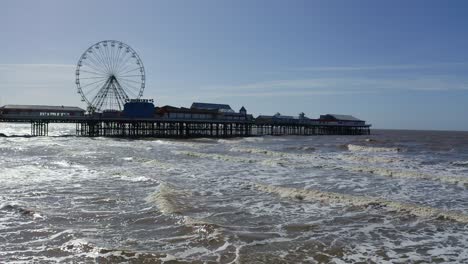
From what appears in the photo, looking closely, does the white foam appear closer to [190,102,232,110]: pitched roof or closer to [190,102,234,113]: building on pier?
[190,102,234,113]: building on pier

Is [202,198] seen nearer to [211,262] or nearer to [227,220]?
[227,220]

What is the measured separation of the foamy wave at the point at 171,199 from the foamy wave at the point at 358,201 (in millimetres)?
2986

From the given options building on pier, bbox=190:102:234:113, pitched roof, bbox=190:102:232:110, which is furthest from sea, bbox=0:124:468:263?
pitched roof, bbox=190:102:232:110

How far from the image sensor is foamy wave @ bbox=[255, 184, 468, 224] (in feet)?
37.3

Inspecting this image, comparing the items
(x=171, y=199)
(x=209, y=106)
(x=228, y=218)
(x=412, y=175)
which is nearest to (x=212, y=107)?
(x=209, y=106)

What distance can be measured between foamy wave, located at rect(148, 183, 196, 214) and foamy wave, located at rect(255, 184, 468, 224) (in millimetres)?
2986

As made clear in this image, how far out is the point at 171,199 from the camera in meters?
12.7

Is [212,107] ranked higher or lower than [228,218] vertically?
higher

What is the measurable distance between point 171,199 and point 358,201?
18.1ft

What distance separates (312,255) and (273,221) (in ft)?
8.28

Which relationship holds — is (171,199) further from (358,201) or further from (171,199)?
(358,201)

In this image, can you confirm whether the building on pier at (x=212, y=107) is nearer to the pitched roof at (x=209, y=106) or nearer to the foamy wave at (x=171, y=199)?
the pitched roof at (x=209, y=106)

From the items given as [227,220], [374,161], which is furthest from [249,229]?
[374,161]

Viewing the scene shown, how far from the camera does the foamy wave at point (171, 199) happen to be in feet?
37.4
